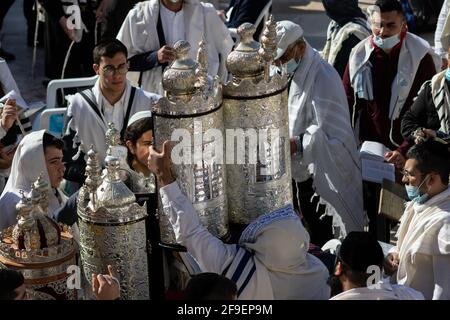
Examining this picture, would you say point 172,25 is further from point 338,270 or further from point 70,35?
point 338,270

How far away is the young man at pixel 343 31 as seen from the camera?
7945mm

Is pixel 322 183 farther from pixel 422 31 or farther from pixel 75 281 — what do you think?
pixel 422 31

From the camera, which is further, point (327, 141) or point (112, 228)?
point (327, 141)

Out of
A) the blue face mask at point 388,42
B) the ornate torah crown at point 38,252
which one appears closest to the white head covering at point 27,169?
the ornate torah crown at point 38,252

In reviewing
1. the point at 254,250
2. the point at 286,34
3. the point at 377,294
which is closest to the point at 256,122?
the point at 254,250

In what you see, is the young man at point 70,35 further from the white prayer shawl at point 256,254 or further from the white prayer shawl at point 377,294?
the white prayer shawl at point 377,294

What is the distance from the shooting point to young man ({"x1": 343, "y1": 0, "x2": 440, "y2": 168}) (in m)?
7.10

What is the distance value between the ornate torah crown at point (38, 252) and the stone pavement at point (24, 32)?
5.85 metres

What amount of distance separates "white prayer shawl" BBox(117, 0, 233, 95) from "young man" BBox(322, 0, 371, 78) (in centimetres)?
74

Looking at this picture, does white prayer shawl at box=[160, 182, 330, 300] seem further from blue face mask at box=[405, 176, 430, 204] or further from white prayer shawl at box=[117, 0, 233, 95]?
white prayer shawl at box=[117, 0, 233, 95]

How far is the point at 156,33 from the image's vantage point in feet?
25.3

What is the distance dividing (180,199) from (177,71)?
50 centimetres

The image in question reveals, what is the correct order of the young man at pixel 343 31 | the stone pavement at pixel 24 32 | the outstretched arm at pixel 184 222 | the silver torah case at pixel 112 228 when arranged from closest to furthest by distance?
the silver torah case at pixel 112 228, the outstretched arm at pixel 184 222, the young man at pixel 343 31, the stone pavement at pixel 24 32

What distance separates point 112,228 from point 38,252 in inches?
12.2
